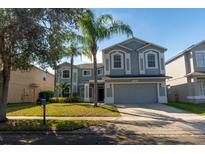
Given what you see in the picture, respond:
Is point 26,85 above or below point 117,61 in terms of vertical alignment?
below

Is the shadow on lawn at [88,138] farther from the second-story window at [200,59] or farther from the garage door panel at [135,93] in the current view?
the second-story window at [200,59]

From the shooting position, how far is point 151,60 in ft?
77.6

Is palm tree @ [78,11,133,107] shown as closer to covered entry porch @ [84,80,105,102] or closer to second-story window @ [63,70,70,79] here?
covered entry porch @ [84,80,105,102]

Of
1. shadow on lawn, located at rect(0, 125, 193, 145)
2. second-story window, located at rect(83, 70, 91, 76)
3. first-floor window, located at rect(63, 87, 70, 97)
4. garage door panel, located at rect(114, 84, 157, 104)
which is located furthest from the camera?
second-story window, located at rect(83, 70, 91, 76)

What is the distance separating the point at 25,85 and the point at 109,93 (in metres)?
13.7

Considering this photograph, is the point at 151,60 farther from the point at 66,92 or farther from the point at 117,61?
the point at 66,92

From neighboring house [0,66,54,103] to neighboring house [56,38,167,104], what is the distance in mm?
7479

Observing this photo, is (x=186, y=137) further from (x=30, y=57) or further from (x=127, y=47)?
(x=127, y=47)

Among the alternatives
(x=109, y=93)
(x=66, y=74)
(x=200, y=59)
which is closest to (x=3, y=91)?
(x=109, y=93)

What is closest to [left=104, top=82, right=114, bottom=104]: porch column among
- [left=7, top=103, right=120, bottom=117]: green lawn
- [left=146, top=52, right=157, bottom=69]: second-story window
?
[left=146, top=52, right=157, bottom=69]: second-story window

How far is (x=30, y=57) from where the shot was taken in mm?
10609

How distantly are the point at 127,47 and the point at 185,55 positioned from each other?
24.4 feet

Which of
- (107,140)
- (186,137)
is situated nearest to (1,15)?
(107,140)

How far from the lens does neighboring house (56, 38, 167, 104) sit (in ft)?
73.6
